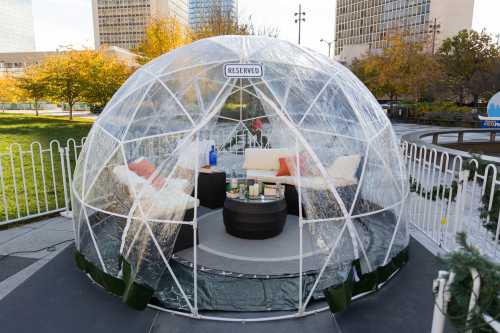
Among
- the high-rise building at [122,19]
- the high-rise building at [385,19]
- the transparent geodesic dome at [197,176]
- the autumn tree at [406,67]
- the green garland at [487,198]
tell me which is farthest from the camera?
the high-rise building at [122,19]

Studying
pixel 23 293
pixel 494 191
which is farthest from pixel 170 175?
pixel 494 191

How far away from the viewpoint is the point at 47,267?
4.28 m

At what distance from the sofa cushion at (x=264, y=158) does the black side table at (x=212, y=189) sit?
1075mm

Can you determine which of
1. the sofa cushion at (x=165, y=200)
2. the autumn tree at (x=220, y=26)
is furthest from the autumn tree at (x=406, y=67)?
the sofa cushion at (x=165, y=200)

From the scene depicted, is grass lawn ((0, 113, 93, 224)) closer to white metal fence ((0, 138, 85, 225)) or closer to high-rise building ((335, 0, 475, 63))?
white metal fence ((0, 138, 85, 225))

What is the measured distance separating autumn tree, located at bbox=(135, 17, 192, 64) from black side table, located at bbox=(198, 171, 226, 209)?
13.4m

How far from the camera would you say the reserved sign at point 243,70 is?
13.3 ft

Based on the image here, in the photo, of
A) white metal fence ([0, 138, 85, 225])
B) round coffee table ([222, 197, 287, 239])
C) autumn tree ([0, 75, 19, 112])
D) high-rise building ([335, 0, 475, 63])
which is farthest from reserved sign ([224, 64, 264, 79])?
high-rise building ([335, 0, 475, 63])

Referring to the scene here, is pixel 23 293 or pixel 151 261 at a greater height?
pixel 151 261

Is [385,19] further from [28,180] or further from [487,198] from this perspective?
[487,198]

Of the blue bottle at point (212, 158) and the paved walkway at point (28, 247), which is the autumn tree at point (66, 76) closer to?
the blue bottle at point (212, 158)

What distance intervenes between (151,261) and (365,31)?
9329 cm

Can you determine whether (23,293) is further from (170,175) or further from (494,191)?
(494,191)

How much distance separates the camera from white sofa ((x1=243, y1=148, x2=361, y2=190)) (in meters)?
3.66
